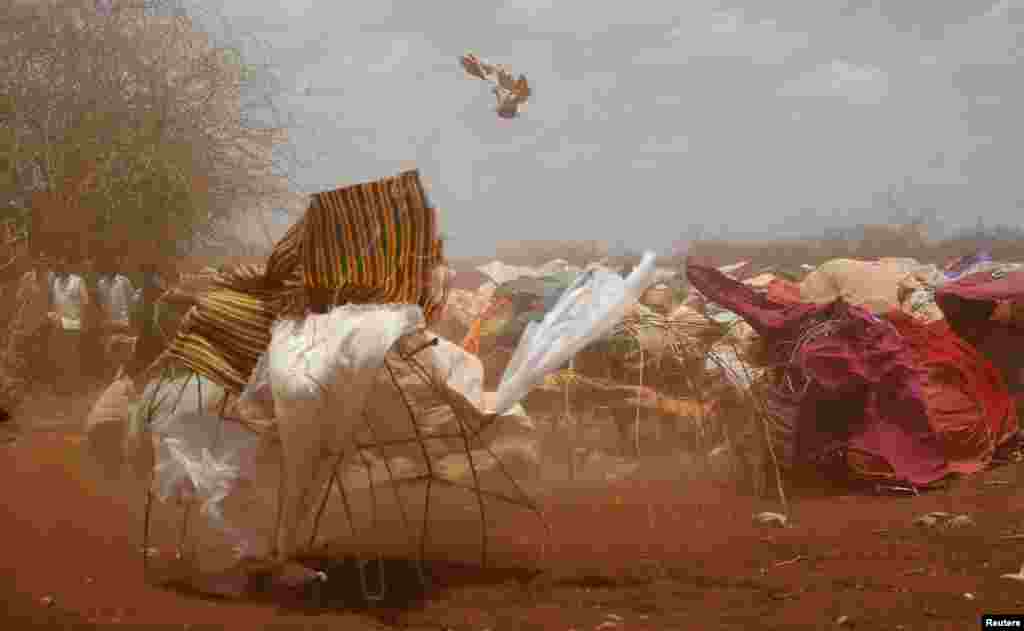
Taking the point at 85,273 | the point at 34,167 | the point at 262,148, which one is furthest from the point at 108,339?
the point at 262,148

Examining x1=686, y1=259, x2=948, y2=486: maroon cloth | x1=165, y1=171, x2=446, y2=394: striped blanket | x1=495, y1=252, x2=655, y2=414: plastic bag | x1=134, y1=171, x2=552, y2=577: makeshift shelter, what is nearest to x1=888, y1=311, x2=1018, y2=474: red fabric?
x1=686, y1=259, x2=948, y2=486: maroon cloth

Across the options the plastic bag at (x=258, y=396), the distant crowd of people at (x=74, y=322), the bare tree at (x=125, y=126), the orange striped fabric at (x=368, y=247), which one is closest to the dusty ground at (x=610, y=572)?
the plastic bag at (x=258, y=396)

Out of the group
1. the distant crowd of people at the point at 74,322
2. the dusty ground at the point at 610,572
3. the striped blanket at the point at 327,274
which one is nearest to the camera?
the dusty ground at the point at 610,572

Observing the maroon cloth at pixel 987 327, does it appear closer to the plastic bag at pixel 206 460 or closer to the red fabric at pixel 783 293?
the red fabric at pixel 783 293

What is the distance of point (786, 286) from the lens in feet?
18.2

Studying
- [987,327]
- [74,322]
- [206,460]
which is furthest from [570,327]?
[74,322]

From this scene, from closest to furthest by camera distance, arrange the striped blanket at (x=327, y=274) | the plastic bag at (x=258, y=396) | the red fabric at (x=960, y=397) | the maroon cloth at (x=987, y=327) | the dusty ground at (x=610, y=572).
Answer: the dusty ground at (x=610, y=572), the plastic bag at (x=258, y=396), the striped blanket at (x=327, y=274), the red fabric at (x=960, y=397), the maroon cloth at (x=987, y=327)

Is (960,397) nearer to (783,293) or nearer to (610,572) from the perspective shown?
(783,293)

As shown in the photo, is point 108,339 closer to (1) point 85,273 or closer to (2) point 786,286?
(1) point 85,273

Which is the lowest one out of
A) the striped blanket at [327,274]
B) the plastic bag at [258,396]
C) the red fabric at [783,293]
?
the plastic bag at [258,396]

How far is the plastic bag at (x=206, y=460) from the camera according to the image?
2.46 meters

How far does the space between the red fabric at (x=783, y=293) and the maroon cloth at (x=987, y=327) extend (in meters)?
0.89

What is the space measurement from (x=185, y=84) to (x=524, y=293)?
8.08 meters

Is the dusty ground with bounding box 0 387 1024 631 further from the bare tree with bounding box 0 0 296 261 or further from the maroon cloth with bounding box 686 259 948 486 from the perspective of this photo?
the bare tree with bounding box 0 0 296 261
